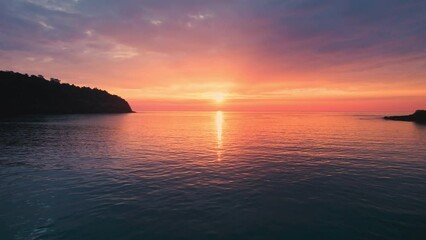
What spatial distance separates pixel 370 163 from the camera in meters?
32.2

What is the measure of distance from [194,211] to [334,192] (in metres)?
12.1

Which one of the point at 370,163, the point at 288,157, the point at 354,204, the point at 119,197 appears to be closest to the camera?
the point at 354,204

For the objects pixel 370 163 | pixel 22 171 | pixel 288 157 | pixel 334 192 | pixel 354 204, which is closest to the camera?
pixel 354 204

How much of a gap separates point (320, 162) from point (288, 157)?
5.00 meters

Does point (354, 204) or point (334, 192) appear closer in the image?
point (354, 204)

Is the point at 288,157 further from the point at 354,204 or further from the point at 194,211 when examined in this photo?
the point at 194,211

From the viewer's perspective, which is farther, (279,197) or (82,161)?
(82,161)

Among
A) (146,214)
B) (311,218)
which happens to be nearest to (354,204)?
(311,218)

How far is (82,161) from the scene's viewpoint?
3356 centimetres

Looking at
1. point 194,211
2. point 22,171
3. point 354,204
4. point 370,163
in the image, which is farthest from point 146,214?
point 370,163

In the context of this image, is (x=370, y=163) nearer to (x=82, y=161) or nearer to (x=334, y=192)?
(x=334, y=192)

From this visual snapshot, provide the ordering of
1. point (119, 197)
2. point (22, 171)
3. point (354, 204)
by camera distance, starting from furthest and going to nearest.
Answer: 1. point (22, 171)
2. point (119, 197)
3. point (354, 204)

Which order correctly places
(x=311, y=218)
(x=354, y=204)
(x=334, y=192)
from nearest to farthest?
(x=311, y=218), (x=354, y=204), (x=334, y=192)

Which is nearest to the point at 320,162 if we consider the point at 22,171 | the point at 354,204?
the point at 354,204
